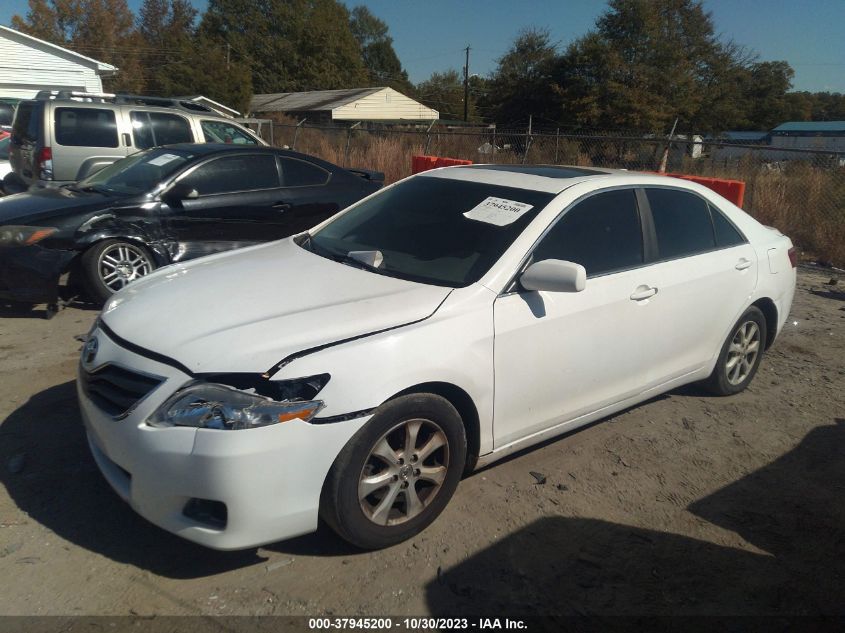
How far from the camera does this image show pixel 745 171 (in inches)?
479

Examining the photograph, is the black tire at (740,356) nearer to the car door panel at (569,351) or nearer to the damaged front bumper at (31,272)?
the car door panel at (569,351)

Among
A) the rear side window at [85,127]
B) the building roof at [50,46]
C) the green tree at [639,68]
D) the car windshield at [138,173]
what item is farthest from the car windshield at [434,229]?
the building roof at [50,46]

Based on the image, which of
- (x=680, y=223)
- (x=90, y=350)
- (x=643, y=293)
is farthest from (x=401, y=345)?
(x=680, y=223)

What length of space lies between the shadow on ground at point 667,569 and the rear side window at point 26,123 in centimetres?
970

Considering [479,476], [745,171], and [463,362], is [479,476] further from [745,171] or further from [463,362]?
[745,171]

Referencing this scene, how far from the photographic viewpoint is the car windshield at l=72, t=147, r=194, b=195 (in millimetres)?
6730

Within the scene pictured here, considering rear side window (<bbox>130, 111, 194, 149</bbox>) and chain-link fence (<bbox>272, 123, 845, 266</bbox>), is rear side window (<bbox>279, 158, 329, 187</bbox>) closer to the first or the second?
rear side window (<bbox>130, 111, 194, 149</bbox>)

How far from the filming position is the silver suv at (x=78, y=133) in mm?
9805

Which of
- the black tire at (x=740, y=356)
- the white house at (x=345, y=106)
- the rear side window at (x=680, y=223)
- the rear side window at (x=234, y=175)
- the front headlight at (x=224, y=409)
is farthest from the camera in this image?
the white house at (x=345, y=106)

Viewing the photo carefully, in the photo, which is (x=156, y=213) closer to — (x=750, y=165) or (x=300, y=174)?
(x=300, y=174)

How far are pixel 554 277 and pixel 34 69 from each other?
37.8m

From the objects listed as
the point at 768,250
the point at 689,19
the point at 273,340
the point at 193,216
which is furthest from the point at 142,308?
the point at 689,19

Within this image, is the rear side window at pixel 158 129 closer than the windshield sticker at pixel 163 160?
No

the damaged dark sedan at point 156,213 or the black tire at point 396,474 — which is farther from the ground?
the damaged dark sedan at point 156,213
